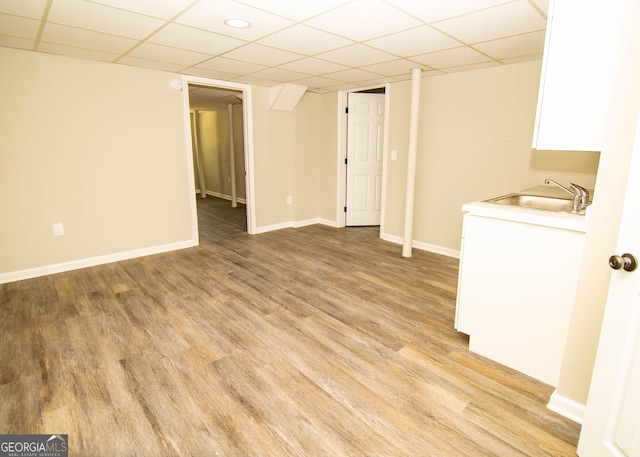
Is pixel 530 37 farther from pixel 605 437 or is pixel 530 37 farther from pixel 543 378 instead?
pixel 605 437

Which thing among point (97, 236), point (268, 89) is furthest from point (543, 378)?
point (268, 89)

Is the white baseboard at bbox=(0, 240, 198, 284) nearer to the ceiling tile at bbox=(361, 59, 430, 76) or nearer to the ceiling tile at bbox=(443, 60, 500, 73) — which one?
the ceiling tile at bbox=(361, 59, 430, 76)

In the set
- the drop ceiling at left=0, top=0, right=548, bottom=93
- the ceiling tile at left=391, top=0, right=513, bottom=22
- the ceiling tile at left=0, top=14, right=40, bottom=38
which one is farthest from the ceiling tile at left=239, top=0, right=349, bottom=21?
the ceiling tile at left=0, top=14, right=40, bottom=38

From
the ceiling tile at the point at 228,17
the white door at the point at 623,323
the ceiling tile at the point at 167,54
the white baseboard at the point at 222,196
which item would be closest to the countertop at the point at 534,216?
the white door at the point at 623,323

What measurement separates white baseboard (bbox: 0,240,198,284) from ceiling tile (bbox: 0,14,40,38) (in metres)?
2.19

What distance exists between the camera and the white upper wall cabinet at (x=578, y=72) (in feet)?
5.29

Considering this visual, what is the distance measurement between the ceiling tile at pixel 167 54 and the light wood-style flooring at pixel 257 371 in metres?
2.21

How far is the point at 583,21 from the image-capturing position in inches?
65.1

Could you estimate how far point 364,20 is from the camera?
7.68 feet

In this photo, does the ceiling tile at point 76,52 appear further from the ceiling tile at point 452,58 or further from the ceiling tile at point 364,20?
the ceiling tile at point 452,58

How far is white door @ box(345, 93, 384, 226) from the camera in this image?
536cm

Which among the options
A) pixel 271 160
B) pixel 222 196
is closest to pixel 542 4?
pixel 271 160

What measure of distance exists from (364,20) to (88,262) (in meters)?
3.76

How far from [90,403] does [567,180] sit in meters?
4.17
